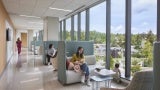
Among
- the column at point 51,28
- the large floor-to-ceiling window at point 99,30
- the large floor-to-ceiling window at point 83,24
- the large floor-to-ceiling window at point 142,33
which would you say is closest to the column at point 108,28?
the large floor-to-ceiling window at point 99,30

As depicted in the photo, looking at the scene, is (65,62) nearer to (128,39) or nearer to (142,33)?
(128,39)

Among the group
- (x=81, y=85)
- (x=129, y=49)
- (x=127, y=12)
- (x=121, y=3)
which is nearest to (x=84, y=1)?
(x=121, y=3)

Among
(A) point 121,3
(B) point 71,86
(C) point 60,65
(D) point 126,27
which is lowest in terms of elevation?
(B) point 71,86

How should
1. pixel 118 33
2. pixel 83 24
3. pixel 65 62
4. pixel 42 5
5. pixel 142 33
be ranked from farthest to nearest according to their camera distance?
pixel 83 24, pixel 42 5, pixel 118 33, pixel 65 62, pixel 142 33

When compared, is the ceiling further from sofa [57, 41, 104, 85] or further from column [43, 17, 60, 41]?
sofa [57, 41, 104, 85]

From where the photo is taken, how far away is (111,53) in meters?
5.36

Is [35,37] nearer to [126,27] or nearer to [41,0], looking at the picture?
[41,0]

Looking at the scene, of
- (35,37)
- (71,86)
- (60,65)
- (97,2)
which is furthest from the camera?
(35,37)

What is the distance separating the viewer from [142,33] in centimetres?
418

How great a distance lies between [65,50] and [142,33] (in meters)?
2.15

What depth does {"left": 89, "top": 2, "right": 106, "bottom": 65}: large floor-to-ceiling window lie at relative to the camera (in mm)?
5719

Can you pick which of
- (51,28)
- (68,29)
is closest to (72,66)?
(51,28)

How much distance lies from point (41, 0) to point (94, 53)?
274 centimetres

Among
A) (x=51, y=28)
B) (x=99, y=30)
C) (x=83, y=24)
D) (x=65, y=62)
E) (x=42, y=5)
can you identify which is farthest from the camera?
(x=51, y=28)
